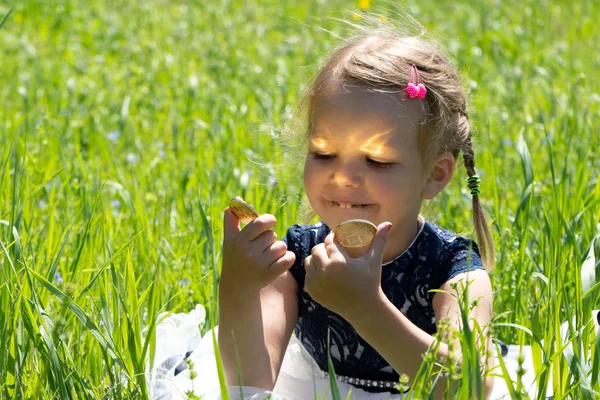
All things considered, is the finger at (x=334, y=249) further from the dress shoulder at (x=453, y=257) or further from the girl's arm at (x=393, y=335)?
the dress shoulder at (x=453, y=257)

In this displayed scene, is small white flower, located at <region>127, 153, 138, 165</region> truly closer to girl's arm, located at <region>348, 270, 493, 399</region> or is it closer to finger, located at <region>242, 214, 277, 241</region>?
finger, located at <region>242, 214, 277, 241</region>

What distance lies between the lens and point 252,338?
228 cm

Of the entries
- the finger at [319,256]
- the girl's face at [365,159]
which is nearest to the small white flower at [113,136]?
the girl's face at [365,159]

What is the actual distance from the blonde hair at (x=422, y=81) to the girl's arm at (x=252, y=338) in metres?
0.46

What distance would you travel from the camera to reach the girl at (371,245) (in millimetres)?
1986

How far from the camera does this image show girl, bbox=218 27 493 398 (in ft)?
6.52

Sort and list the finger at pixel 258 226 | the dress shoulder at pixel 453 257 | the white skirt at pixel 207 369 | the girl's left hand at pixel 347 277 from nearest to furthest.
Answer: the girl's left hand at pixel 347 277
the finger at pixel 258 226
the dress shoulder at pixel 453 257
the white skirt at pixel 207 369

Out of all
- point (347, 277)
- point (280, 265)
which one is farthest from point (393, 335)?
point (280, 265)

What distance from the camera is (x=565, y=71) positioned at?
A: 16.8 feet

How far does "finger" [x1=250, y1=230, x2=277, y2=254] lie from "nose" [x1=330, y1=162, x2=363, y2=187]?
21 centimetres

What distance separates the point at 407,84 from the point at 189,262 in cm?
99

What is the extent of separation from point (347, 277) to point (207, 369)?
0.79 m

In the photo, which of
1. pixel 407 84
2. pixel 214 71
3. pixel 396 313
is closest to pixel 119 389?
pixel 396 313

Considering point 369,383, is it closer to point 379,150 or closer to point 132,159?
point 379,150
